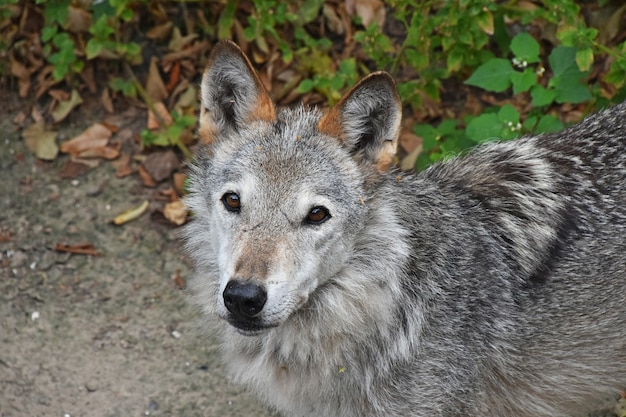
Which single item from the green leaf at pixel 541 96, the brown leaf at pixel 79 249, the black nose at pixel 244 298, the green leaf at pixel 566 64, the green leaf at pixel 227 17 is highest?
the green leaf at pixel 566 64

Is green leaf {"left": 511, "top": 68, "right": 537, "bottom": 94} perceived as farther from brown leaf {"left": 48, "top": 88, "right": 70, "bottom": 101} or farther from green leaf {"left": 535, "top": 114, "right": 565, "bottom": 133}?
brown leaf {"left": 48, "top": 88, "right": 70, "bottom": 101}

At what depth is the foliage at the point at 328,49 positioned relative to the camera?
6895 mm

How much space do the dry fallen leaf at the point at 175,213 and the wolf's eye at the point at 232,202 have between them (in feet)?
9.64

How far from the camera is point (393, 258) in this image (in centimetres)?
480

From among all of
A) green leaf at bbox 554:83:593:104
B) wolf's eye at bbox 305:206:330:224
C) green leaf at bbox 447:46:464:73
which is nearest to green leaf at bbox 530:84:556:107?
green leaf at bbox 554:83:593:104

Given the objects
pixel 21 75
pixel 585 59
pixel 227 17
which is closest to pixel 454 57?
pixel 585 59

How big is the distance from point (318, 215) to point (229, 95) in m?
0.96

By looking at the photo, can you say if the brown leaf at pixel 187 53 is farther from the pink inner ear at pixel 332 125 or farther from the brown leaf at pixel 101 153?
the pink inner ear at pixel 332 125

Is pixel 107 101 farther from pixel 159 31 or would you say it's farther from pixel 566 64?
pixel 566 64

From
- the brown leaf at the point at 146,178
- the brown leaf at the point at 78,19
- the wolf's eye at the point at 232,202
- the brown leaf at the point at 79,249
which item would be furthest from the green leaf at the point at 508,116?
the brown leaf at the point at 78,19

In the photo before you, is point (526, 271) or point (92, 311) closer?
point (526, 271)

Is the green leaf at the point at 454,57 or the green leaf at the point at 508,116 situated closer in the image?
the green leaf at the point at 508,116

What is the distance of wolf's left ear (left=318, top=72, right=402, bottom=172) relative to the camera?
15.2 ft

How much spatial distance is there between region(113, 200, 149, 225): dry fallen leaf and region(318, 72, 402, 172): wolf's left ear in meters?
3.29
